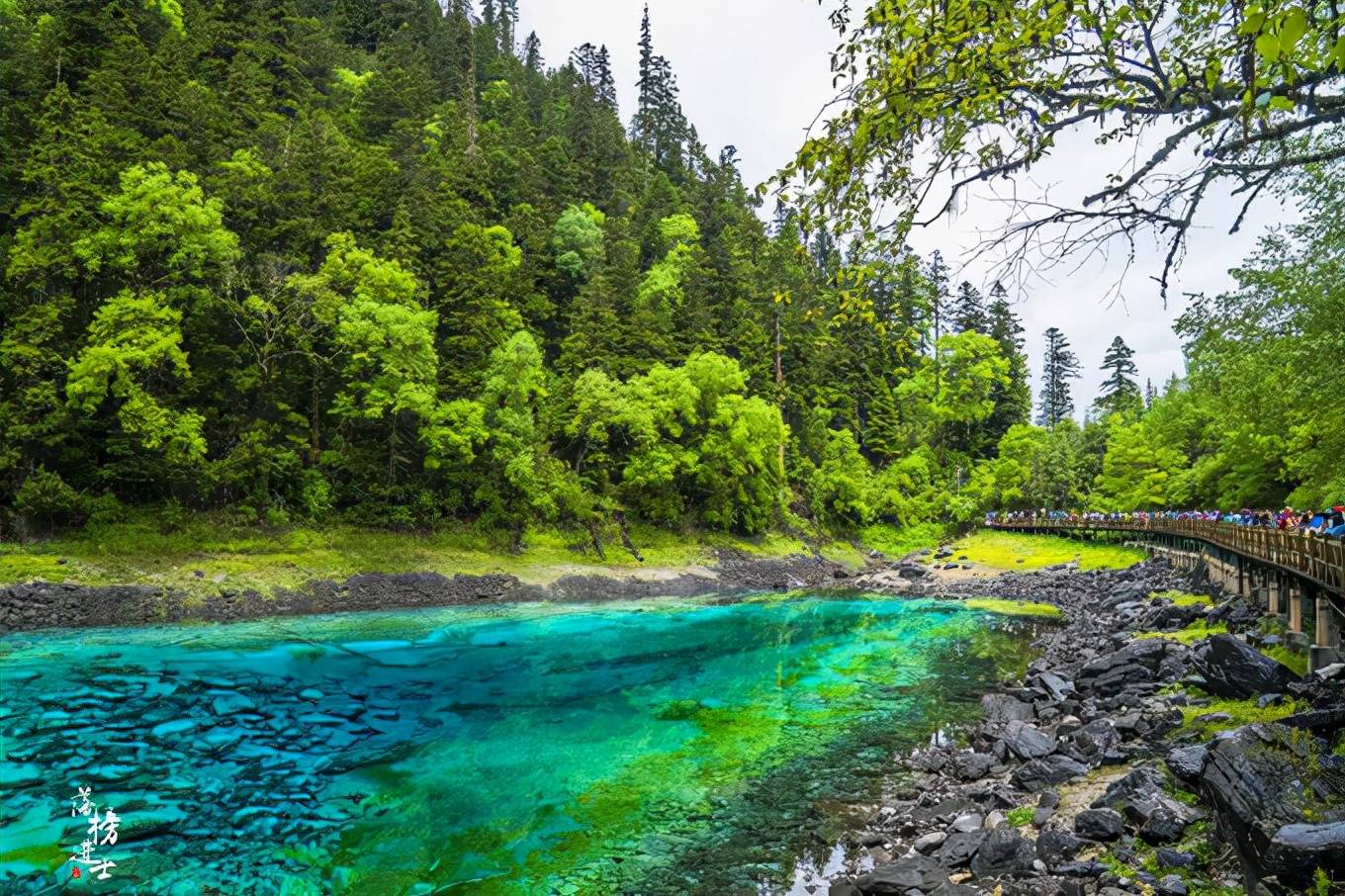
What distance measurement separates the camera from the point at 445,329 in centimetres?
4172

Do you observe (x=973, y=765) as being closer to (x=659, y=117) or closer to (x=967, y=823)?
(x=967, y=823)

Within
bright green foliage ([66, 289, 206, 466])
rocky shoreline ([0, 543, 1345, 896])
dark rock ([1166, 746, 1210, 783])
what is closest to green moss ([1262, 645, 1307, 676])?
rocky shoreline ([0, 543, 1345, 896])

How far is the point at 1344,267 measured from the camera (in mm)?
14953

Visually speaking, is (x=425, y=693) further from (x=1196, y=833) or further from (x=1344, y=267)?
(x=1344, y=267)

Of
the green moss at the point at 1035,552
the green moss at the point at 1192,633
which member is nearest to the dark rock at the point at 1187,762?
the green moss at the point at 1192,633

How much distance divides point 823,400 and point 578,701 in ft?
173

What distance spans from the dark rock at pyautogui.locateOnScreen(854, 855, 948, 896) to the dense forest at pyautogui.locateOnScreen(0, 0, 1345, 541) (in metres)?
5.43

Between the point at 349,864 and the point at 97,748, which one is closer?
the point at 349,864

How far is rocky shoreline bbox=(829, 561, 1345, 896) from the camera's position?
5.47 metres

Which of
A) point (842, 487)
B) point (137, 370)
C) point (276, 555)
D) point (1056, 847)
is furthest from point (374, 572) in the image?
point (842, 487)

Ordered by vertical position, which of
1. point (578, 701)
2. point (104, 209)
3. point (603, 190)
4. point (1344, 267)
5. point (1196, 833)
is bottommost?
point (578, 701)

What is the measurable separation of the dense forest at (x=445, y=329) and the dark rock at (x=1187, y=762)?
5.86 metres

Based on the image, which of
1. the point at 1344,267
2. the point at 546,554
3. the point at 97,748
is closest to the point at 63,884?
the point at 97,748

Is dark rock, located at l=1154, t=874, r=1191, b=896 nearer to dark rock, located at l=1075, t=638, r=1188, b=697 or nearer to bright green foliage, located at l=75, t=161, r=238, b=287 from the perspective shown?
dark rock, located at l=1075, t=638, r=1188, b=697
